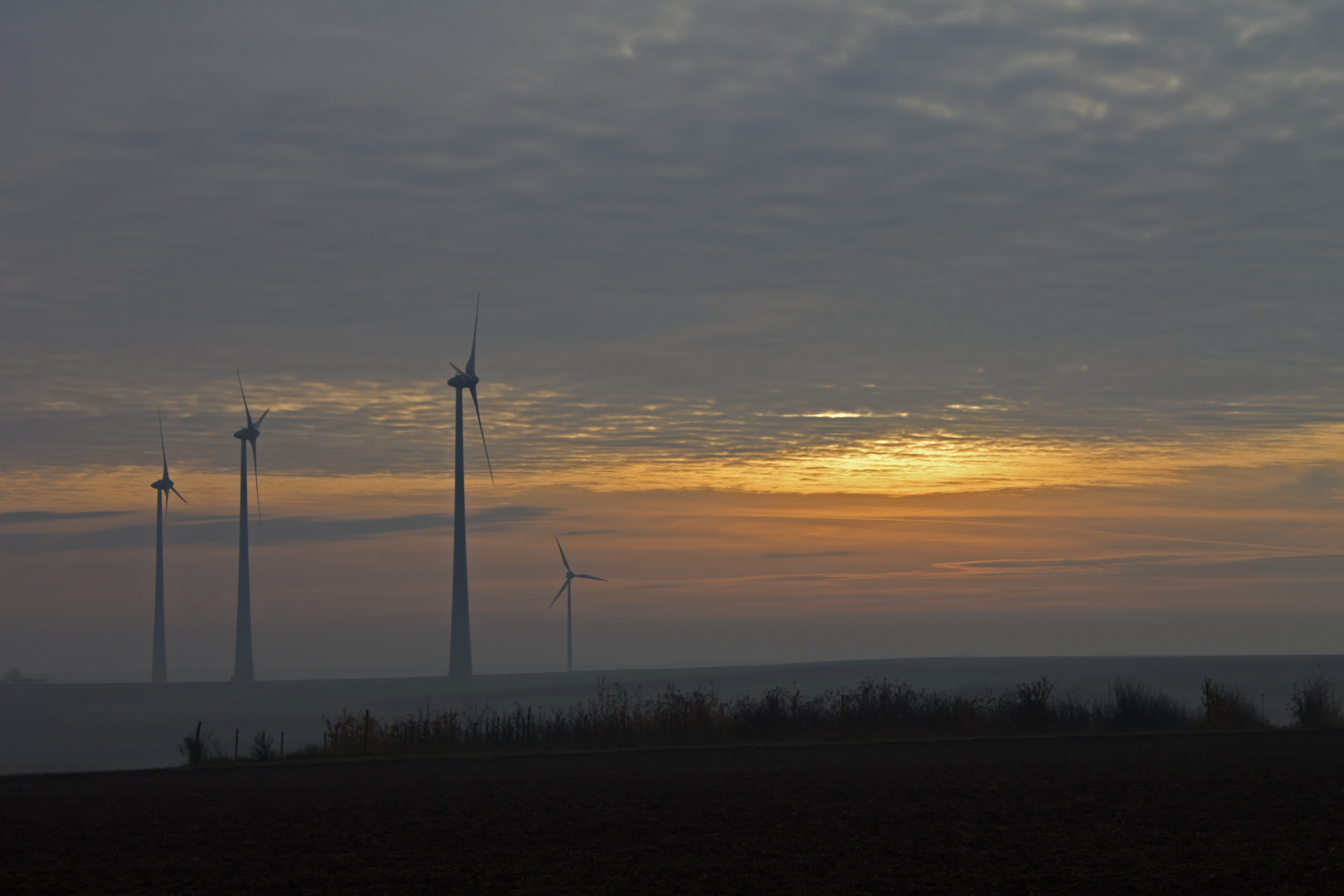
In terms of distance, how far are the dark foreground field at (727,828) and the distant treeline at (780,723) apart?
8.80 meters

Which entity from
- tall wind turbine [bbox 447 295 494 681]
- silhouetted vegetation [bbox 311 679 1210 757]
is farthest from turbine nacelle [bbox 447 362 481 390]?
silhouetted vegetation [bbox 311 679 1210 757]

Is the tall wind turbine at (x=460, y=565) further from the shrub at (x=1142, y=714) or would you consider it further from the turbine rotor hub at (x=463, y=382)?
the shrub at (x=1142, y=714)

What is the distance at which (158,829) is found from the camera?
22.2 m

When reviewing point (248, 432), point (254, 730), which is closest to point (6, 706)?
point (254, 730)

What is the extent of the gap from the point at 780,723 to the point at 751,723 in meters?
1.03

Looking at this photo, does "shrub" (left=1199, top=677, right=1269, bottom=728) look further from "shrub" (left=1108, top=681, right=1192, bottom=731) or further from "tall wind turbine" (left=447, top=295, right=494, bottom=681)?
"tall wind turbine" (left=447, top=295, right=494, bottom=681)

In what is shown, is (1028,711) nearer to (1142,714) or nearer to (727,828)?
(1142,714)

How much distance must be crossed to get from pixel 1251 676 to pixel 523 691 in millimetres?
82379

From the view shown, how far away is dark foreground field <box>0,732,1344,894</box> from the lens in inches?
635

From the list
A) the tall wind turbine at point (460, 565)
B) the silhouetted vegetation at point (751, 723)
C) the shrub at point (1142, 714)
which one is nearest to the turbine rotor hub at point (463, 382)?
the tall wind turbine at point (460, 565)

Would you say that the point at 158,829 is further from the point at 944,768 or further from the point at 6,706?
the point at 6,706

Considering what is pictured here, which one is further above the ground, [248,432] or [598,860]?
[248,432]

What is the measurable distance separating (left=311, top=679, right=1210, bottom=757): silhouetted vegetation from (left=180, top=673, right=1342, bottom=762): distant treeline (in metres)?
0.04

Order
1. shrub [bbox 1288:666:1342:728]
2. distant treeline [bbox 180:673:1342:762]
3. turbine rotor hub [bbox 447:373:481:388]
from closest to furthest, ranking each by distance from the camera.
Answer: distant treeline [bbox 180:673:1342:762]
shrub [bbox 1288:666:1342:728]
turbine rotor hub [bbox 447:373:481:388]
